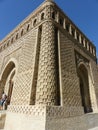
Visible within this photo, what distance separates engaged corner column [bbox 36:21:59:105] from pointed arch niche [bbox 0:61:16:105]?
11.2 feet

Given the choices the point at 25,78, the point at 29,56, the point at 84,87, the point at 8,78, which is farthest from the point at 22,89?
the point at 84,87

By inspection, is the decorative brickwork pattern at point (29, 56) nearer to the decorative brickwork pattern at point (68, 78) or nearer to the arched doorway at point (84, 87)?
the decorative brickwork pattern at point (68, 78)

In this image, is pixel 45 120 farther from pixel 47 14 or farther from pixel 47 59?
pixel 47 14

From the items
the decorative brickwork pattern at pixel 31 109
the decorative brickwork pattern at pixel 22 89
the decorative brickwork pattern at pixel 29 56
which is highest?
the decorative brickwork pattern at pixel 29 56

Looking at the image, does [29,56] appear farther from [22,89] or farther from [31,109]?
[31,109]

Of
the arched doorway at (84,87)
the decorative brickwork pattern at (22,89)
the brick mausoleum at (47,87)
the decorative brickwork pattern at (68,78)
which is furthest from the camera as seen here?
the arched doorway at (84,87)

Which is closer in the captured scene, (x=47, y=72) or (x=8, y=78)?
(x=47, y=72)

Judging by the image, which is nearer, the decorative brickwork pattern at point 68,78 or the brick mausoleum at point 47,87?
the brick mausoleum at point 47,87

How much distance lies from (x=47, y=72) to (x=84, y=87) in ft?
A: 14.8

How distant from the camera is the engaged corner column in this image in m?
3.65

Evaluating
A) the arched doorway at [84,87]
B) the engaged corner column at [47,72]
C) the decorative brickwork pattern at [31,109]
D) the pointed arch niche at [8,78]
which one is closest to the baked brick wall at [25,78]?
the decorative brickwork pattern at [31,109]

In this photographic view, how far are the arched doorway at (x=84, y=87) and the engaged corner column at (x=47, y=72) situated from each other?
3.26 meters

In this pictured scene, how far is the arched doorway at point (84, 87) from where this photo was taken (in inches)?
276

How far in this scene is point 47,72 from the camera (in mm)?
3979
